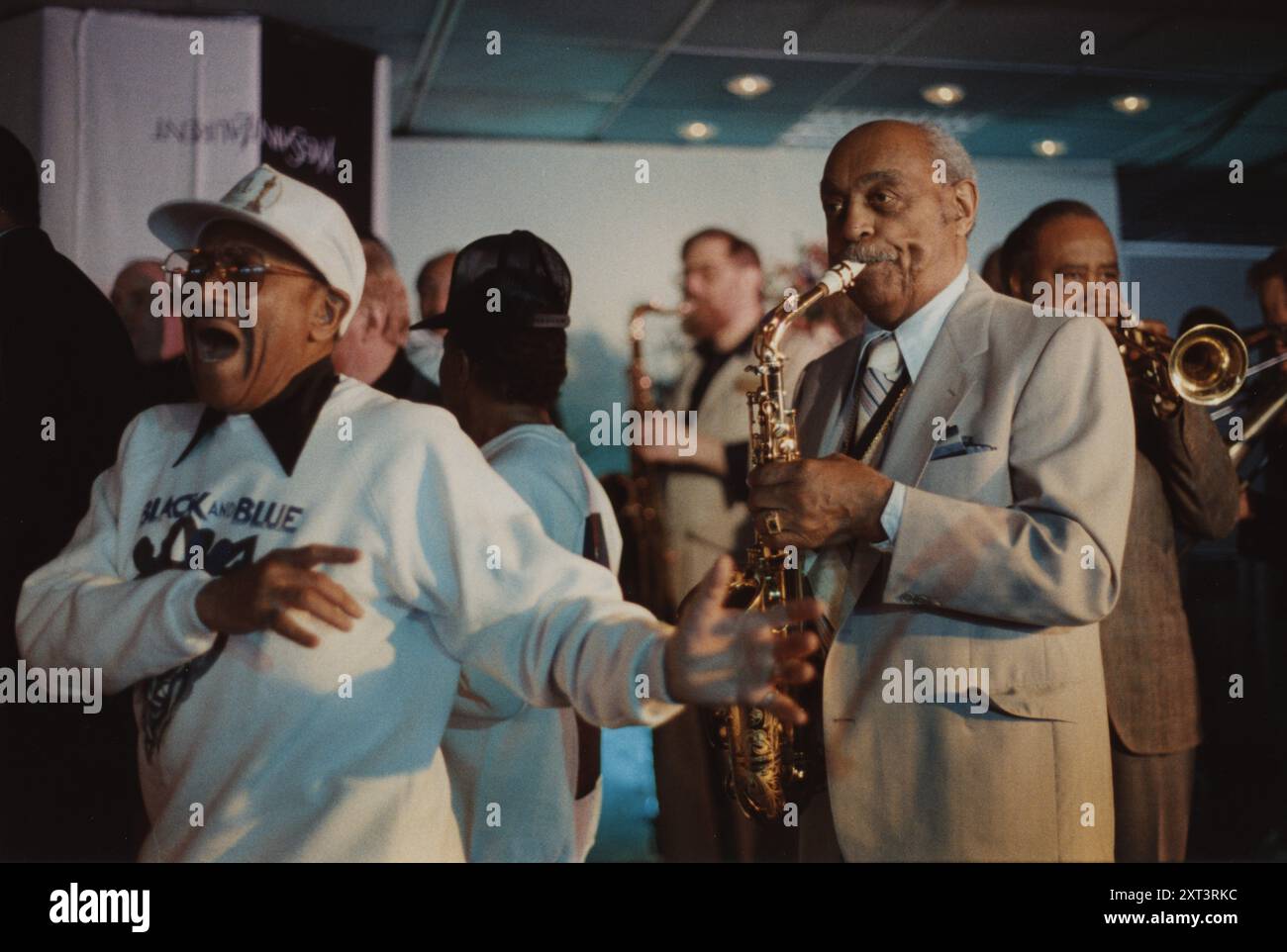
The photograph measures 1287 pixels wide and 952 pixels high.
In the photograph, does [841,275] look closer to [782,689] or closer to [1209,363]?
[782,689]

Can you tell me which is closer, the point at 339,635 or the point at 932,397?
the point at 339,635

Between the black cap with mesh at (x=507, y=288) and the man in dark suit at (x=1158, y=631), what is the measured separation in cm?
128

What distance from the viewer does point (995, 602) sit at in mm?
1949

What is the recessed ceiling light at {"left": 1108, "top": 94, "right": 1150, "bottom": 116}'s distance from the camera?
279 centimetres

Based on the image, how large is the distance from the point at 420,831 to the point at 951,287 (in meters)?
1.37

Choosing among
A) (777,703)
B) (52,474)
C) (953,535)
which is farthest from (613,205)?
(777,703)

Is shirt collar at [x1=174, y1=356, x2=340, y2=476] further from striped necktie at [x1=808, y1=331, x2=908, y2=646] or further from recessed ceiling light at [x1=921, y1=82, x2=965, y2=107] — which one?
recessed ceiling light at [x1=921, y1=82, x2=965, y2=107]

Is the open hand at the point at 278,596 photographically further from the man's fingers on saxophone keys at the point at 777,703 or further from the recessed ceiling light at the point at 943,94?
the recessed ceiling light at the point at 943,94

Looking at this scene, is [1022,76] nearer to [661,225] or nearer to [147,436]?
[661,225]

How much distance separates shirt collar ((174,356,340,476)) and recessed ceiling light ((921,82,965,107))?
1.81 meters

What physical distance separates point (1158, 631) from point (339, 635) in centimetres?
172

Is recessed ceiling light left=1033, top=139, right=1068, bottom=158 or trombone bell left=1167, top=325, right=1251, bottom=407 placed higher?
recessed ceiling light left=1033, top=139, right=1068, bottom=158

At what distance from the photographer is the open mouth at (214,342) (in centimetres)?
186

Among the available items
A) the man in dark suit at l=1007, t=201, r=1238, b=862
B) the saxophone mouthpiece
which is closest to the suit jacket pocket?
the man in dark suit at l=1007, t=201, r=1238, b=862
